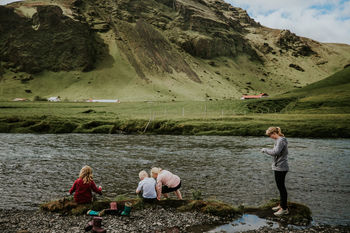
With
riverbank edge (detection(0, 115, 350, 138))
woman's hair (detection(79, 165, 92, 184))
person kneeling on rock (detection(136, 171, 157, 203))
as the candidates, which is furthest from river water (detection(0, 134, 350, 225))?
riverbank edge (detection(0, 115, 350, 138))

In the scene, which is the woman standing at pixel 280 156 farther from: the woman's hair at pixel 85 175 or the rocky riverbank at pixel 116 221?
the woman's hair at pixel 85 175

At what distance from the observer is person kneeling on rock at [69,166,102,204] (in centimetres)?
1460

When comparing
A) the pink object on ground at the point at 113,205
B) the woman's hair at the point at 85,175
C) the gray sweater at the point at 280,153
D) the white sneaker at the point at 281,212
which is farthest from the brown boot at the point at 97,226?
the white sneaker at the point at 281,212

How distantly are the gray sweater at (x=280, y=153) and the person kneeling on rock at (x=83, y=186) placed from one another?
27.5 ft

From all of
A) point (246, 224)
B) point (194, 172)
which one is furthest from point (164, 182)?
point (194, 172)

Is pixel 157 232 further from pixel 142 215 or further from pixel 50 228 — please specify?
pixel 50 228

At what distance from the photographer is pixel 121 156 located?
34.4 meters

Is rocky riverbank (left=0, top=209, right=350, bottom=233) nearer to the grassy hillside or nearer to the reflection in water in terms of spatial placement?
the reflection in water

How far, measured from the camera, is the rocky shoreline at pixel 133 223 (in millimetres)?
12641

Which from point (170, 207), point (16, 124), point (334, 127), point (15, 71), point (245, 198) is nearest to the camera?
point (170, 207)

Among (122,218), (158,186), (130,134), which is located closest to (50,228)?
(122,218)

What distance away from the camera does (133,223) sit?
13352mm

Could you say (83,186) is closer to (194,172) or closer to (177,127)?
(194,172)

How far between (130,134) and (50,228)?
47400 millimetres
